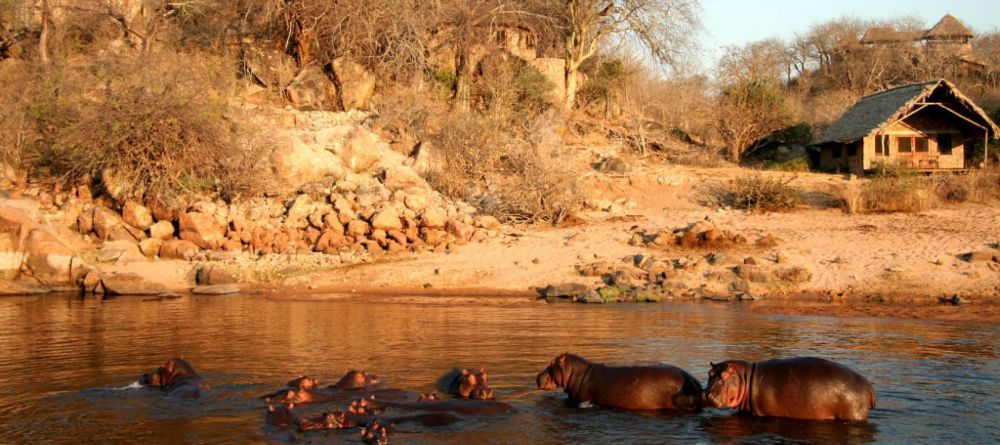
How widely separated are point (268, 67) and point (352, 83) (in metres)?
3.13

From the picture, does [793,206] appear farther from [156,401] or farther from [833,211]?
[156,401]

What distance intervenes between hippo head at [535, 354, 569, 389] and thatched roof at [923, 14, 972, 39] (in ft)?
176

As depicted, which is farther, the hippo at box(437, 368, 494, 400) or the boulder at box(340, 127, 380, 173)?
the boulder at box(340, 127, 380, 173)

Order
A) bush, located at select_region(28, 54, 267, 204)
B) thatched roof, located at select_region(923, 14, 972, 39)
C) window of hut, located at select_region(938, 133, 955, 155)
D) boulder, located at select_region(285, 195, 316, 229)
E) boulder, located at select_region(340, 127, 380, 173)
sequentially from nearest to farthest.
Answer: boulder, located at select_region(285, 195, 316, 229) → bush, located at select_region(28, 54, 267, 204) → boulder, located at select_region(340, 127, 380, 173) → window of hut, located at select_region(938, 133, 955, 155) → thatched roof, located at select_region(923, 14, 972, 39)

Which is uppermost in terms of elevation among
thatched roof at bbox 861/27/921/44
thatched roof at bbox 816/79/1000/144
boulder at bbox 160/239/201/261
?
thatched roof at bbox 861/27/921/44

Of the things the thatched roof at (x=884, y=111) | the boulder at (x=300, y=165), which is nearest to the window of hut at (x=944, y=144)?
the thatched roof at (x=884, y=111)

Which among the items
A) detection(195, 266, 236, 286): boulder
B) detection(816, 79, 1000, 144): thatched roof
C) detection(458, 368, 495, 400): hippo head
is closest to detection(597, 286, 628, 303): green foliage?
A: detection(195, 266, 236, 286): boulder

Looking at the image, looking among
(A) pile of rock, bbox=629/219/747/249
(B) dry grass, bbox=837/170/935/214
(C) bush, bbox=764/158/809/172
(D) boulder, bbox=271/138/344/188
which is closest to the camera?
(A) pile of rock, bbox=629/219/747/249

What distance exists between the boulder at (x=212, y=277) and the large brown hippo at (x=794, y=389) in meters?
12.8

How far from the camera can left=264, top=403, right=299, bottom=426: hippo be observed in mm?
7085

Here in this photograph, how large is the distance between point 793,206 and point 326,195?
37.8 ft

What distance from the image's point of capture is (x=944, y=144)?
1151 inches

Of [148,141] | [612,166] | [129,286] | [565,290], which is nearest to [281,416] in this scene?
[565,290]

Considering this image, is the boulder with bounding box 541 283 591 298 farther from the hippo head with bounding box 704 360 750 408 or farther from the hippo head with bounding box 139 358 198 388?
the hippo head with bounding box 704 360 750 408
